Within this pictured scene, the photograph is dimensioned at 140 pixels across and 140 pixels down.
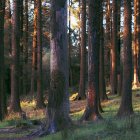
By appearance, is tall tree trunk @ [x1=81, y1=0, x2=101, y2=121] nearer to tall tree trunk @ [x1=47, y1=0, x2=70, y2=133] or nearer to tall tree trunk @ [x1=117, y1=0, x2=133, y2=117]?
tall tree trunk @ [x1=117, y1=0, x2=133, y2=117]

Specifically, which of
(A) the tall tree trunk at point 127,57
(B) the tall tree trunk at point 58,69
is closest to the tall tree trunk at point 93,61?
(A) the tall tree trunk at point 127,57

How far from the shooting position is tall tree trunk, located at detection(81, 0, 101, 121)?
19.0 metres

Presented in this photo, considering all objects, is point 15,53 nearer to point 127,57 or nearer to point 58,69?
point 127,57

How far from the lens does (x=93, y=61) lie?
62.6 ft

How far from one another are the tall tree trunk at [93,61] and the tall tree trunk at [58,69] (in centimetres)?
424

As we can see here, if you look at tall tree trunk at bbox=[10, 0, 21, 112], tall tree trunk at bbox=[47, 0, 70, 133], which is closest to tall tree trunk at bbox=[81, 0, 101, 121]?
tall tree trunk at bbox=[47, 0, 70, 133]

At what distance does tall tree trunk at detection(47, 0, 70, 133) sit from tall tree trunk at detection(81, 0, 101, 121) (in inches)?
167

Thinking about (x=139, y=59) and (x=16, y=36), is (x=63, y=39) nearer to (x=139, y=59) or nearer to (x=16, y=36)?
(x=16, y=36)

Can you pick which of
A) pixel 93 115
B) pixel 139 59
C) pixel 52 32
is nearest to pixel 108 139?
pixel 52 32

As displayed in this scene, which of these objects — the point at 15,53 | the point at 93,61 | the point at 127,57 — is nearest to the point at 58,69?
the point at 93,61

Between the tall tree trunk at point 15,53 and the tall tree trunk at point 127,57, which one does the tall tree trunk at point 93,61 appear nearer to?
the tall tree trunk at point 127,57

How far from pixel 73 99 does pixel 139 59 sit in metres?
9.48

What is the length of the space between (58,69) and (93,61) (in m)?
4.70

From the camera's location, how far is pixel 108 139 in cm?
1029
